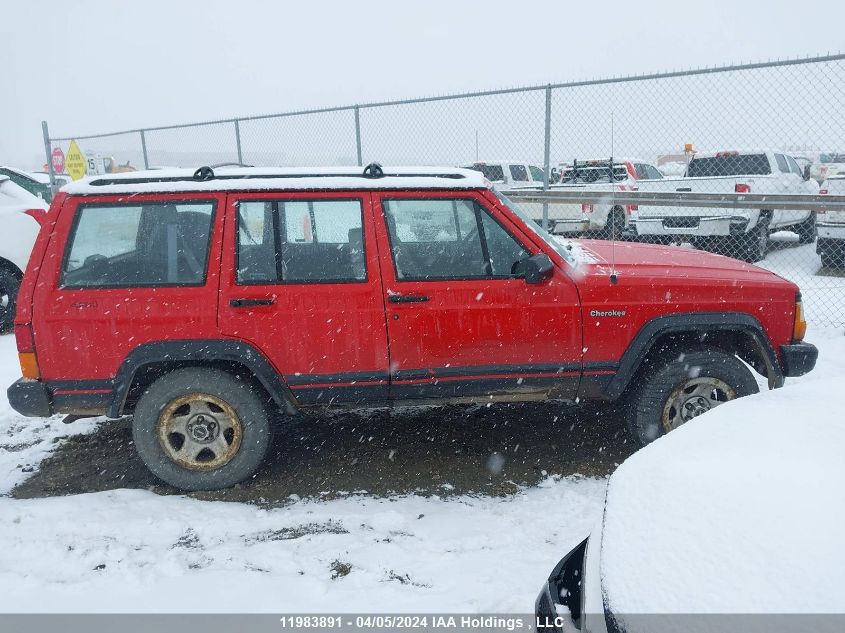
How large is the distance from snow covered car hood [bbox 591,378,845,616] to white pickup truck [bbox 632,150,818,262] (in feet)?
24.5

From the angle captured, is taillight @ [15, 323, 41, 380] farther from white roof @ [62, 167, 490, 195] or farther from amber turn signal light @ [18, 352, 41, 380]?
white roof @ [62, 167, 490, 195]

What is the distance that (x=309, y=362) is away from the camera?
3.82 metres

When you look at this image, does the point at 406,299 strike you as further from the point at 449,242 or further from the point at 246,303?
the point at 246,303

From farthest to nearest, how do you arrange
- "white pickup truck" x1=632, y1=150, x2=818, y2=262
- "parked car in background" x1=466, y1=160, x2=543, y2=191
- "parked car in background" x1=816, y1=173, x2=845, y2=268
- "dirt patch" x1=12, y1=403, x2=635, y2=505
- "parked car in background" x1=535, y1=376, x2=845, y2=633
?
"parked car in background" x1=466, y1=160, x2=543, y2=191 < "white pickup truck" x1=632, y1=150, x2=818, y2=262 < "parked car in background" x1=816, y1=173, x2=845, y2=268 < "dirt patch" x1=12, y1=403, x2=635, y2=505 < "parked car in background" x1=535, y1=376, x2=845, y2=633

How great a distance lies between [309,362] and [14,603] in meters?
1.78

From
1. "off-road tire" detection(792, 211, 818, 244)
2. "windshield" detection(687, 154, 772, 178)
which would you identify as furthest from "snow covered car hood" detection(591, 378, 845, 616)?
"off-road tire" detection(792, 211, 818, 244)

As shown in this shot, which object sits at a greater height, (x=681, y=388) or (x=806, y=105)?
(x=806, y=105)

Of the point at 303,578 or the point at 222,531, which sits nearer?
the point at 303,578

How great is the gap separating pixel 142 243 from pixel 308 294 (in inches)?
40.4

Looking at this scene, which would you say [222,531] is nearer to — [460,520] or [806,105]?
[460,520]

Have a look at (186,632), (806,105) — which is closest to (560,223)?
(806,105)

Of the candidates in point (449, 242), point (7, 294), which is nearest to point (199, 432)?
point (449, 242)

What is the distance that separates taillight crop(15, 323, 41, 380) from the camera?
3.64m

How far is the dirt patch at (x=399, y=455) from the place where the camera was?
3.98m
